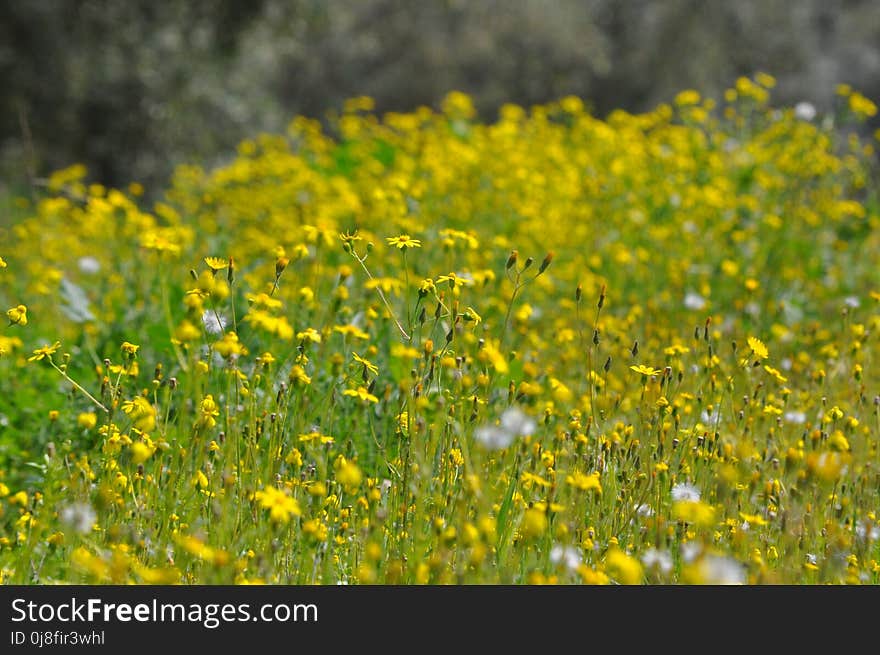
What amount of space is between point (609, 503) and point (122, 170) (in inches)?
261

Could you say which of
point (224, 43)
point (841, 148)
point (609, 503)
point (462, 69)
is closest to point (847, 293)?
point (609, 503)

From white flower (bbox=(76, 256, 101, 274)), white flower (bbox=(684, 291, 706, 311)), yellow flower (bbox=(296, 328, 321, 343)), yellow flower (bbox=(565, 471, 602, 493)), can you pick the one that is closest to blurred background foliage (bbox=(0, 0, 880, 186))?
white flower (bbox=(76, 256, 101, 274))

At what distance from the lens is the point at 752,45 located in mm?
12172

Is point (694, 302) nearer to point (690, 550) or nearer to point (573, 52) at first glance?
point (690, 550)

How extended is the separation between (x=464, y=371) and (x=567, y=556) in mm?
798

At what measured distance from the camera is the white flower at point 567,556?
1858 millimetres

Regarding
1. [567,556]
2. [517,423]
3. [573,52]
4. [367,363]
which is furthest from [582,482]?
[573,52]

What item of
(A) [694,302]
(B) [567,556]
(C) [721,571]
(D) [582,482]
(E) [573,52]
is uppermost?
(E) [573,52]

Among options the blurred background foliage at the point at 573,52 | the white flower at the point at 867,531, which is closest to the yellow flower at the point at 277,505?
the white flower at the point at 867,531

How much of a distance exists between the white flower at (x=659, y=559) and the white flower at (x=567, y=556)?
14cm

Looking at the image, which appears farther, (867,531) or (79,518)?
(867,531)

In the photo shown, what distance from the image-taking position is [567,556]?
189cm

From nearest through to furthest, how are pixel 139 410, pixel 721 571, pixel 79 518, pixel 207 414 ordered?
pixel 721 571 → pixel 79 518 → pixel 207 414 → pixel 139 410
